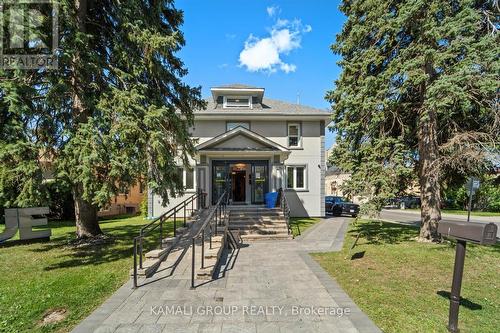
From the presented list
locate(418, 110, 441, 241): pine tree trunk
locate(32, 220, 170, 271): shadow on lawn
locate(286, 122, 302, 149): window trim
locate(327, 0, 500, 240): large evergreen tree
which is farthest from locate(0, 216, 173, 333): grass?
locate(286, 122, 302, 149): window trim

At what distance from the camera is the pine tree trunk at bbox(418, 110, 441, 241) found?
9.41 metres

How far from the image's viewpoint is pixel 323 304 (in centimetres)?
480

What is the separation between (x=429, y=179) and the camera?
9547 millimetres

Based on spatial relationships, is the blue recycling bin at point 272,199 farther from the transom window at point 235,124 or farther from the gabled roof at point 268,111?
the gabled roof at point 268,111

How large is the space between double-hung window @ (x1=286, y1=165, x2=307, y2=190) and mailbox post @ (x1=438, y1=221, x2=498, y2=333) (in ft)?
45.6

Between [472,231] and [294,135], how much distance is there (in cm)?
1482

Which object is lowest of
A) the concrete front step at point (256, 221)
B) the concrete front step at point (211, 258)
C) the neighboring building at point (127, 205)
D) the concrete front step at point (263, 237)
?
the neighboring building at point (127, 205)

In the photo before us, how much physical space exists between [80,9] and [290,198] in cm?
1440

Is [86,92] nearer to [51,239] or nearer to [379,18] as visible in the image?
[51,239]

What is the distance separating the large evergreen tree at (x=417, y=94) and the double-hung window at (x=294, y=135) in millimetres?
6688

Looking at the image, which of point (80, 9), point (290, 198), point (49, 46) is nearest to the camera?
point (49, 46)

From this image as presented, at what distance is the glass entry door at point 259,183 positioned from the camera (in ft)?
53.5

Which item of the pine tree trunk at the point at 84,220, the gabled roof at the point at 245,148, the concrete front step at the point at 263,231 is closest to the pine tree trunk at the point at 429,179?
the concrete front step at the point at 263,231

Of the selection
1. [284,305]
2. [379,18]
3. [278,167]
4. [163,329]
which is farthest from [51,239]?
[379,18]
